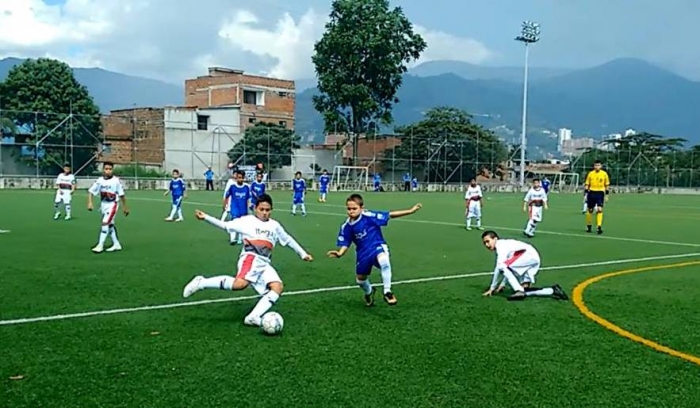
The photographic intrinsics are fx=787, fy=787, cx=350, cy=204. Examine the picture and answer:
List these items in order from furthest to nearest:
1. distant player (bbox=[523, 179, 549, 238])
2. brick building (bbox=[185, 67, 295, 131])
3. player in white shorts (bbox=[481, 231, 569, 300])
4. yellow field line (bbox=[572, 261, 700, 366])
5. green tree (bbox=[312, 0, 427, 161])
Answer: brick building (bbox=[185, 67, 295, 131])
green tree (bbox=[312, 0, 427, 161])
distant player (bbox=[523, 179, 549, 238])
player in white shorts (bbox=[481, 231, 569, 300])
yellow field line (bbox=[572, 261, 700, 366])

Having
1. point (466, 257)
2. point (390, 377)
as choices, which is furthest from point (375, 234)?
point (466, 257)

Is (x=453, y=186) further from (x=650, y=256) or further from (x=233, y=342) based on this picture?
(x=233, y=342)

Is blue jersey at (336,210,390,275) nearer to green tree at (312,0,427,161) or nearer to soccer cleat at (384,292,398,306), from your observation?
soccer cleat at (384,292,398,306)

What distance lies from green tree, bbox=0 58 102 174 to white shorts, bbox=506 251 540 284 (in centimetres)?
4331

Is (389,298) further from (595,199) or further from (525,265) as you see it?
(595,199)

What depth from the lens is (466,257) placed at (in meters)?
15.8

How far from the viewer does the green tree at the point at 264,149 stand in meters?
61.2

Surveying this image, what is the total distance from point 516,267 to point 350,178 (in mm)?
55977

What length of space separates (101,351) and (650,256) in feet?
41.8

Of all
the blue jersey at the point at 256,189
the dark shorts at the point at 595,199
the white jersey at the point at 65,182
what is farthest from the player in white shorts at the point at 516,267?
the white jersey at the point at 65,182

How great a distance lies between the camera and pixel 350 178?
218 feet

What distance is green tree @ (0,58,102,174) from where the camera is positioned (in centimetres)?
4922

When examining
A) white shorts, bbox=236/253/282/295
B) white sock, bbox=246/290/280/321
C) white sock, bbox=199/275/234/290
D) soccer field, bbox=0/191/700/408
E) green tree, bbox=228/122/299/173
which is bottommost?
soccer field, bbox=0/191/700/408

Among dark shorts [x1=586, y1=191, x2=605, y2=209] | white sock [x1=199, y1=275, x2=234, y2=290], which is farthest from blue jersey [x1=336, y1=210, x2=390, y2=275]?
dark shorts [x1=586, y1=191, x2=605, y2=209]
